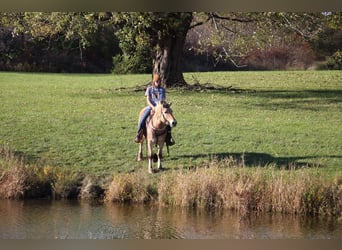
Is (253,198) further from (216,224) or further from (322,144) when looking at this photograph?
(322,144)

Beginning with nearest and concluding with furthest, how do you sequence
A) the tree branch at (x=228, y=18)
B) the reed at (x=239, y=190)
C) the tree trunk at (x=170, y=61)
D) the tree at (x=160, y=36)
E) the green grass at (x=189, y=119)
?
1. the reed at (x=239, y=190)
2. the green grass at (x=189, y=119)
3. the tree at (x=160, y=36)
4. the tree branch at (x=228, y=18)
5. the tree trunk at (x=170, y=61)

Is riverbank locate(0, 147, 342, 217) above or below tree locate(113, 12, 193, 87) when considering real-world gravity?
below

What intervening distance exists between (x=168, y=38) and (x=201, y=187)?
5.03m

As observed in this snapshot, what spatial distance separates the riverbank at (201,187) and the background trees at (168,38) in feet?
10.1

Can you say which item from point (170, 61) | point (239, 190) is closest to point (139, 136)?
point (239, 190)

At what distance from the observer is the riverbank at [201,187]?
8648mm

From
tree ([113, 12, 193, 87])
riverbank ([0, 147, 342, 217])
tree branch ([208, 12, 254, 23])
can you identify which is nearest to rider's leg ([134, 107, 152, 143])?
riverbank ([0, 147, 342, 217])

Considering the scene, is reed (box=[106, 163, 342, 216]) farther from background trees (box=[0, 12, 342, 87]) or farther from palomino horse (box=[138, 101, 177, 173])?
background trees (box=[0, 12, 342, 87])

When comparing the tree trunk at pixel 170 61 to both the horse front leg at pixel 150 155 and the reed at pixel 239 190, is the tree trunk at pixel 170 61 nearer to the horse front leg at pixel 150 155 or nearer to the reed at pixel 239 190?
the horse front leg at pixel 150 155

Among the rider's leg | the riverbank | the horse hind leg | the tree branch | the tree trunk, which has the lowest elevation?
the riverbank

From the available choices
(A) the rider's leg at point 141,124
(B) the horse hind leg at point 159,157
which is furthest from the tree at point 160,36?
(B) the horse hind leg at point 159,157

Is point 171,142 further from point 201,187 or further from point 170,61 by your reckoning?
point 170,61

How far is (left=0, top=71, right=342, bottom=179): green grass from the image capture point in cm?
991

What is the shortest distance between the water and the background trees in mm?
3860
